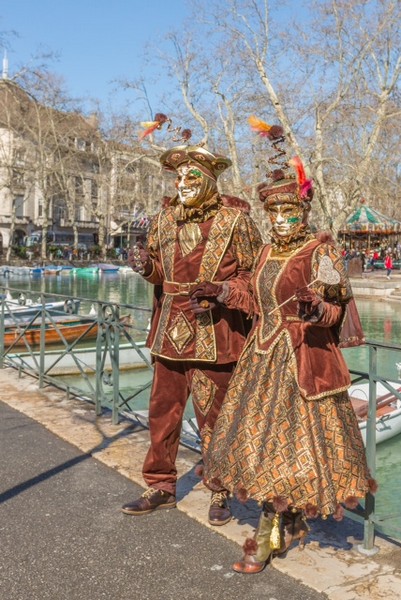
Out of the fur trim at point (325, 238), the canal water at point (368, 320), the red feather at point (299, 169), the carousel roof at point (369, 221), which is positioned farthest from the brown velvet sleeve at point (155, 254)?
the carousel roof at point (369, 221)

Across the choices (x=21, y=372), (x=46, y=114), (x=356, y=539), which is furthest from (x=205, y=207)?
(x=46, y=114)

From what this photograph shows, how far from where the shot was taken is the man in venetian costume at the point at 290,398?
282cm

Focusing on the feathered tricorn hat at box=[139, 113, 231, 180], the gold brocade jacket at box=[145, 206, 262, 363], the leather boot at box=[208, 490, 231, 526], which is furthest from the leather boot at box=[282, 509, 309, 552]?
the feathered tricorn hat at box=[139, 113, 231, 180]

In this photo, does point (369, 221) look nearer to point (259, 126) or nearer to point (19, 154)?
point (19, 154)

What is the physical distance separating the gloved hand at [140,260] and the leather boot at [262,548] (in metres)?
1.47

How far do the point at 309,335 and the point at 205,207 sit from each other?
Result: 3.47 ft

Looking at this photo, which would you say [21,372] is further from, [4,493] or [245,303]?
[245,303]

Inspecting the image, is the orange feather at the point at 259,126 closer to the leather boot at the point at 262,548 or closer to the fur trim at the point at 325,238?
the fur trim at the point at 325,238

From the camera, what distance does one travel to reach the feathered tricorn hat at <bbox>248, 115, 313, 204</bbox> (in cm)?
312

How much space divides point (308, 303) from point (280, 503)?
2.83ft

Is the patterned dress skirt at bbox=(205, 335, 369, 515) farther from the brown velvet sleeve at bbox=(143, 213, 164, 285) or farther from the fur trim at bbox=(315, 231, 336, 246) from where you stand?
the brown velvet sleeve at bbox=(143, 213, 164, 285)

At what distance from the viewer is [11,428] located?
17.5ft

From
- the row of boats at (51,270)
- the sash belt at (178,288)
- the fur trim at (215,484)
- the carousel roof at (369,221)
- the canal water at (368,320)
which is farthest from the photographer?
the row of boats at (51,270)

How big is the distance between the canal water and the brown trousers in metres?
1.00
